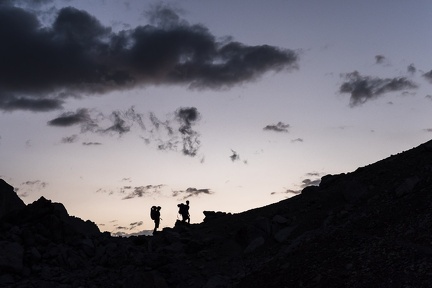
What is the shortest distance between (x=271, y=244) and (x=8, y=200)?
20.6m

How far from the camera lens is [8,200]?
36.2 meters

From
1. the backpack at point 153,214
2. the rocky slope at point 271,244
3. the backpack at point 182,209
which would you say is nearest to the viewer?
the rocky slope at point 271,244

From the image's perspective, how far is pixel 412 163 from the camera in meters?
30.6

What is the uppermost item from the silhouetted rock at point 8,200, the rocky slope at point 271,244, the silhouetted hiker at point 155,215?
the silhouetted rock at point 8,200

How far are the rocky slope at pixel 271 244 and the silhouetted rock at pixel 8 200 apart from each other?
75 millimetres

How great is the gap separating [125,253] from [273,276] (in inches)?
426

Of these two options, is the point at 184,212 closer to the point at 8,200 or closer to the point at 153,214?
the point at 153,214

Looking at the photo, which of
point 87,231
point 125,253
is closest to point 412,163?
point 125,253

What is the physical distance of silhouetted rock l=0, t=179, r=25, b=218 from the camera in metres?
35.9

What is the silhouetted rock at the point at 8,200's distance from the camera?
3594cm

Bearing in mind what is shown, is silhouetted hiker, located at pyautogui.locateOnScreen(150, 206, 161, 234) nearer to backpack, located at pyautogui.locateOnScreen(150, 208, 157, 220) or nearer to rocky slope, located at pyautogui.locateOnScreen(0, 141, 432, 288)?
backpack, located at pyautogui.locateOnScreen(150, 208, 157, 220)

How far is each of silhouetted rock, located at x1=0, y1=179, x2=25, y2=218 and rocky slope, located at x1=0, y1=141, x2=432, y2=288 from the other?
8cm

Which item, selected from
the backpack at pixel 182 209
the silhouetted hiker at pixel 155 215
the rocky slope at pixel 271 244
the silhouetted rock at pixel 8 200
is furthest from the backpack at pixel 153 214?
the silhouetted rock at pixel 8 200

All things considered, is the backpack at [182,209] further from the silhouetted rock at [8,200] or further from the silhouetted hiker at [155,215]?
the silhouetted rock at [8,200]
